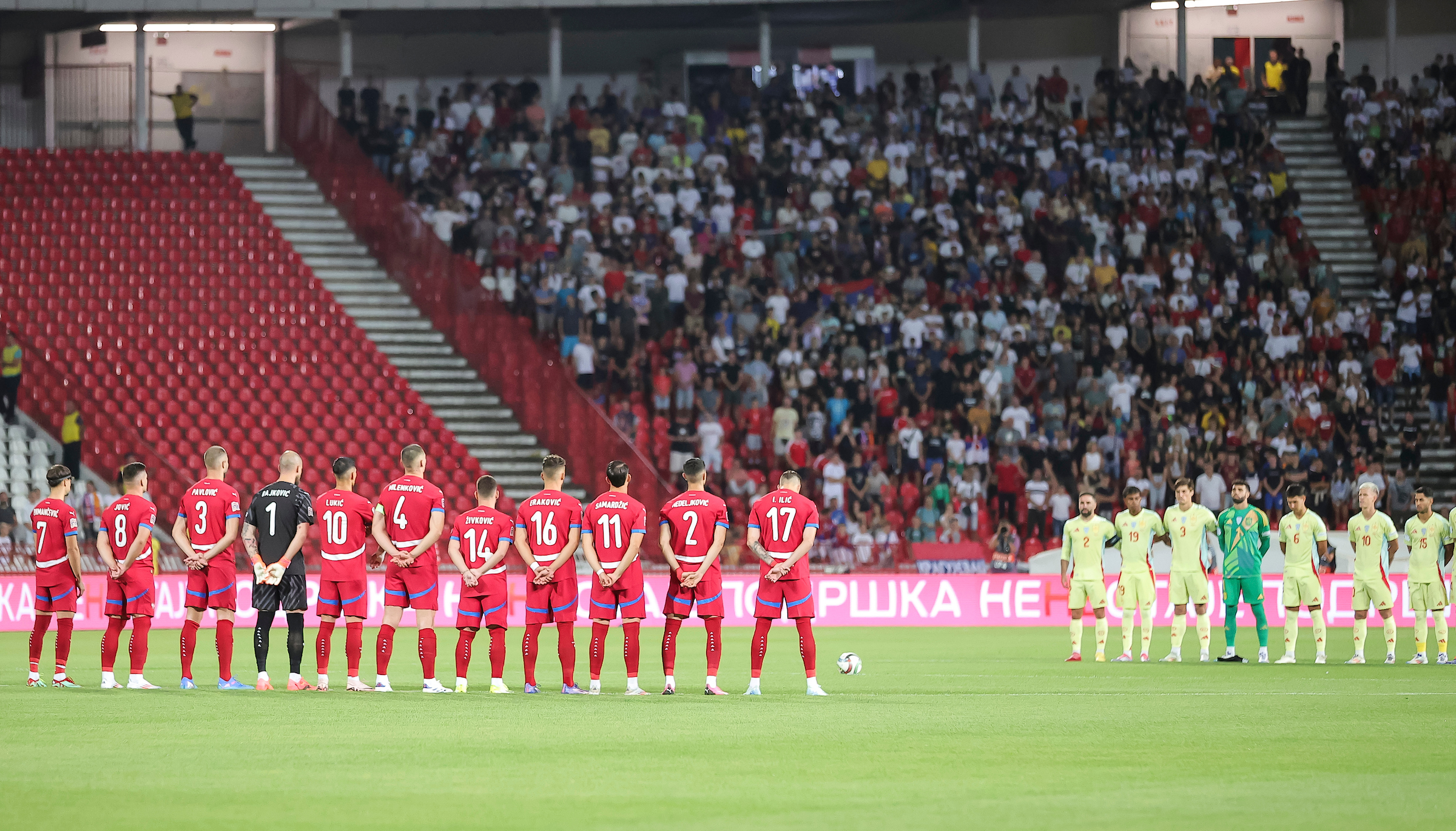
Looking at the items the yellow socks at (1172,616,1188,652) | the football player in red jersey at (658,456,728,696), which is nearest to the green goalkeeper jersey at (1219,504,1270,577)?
the yellow socks at (1172,616,1188,652)

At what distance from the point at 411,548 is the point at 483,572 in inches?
26.4

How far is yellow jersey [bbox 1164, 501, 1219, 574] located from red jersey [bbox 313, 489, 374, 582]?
10153 mm

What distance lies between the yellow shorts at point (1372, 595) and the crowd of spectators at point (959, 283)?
24.3ft

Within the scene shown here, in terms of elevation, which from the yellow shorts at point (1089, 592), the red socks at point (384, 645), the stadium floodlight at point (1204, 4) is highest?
the stadium floodlight at point (1204, 4)

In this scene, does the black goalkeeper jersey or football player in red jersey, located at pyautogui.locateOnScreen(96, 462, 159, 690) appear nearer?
the black goalkeeper jersey

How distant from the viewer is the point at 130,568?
16.3m

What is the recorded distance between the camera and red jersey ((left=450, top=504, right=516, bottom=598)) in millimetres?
16125

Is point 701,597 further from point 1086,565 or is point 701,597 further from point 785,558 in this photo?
point 1086,565

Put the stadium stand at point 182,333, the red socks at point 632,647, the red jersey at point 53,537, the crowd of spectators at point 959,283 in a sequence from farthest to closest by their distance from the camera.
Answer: the crowd of spectators at point 959,283 → the stadium stand at point 182,333 → the red jersey at point 53,537 → the red socks at point 632,647

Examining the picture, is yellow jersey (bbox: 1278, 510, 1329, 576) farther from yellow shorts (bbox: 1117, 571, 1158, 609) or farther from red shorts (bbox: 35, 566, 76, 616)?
red shorts (bbox: 35, 566, 76, 616)

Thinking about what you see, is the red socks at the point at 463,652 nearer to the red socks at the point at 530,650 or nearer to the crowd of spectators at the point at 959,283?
the red socks at the point at 530,650

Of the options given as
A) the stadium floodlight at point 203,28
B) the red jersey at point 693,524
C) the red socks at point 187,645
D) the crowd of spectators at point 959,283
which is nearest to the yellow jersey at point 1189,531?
the crowd of spectators at point 959,283

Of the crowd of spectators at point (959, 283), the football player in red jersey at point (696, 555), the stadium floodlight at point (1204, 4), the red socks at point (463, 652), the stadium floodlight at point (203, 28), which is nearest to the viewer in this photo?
the football player in red jersey at point (696, 555)

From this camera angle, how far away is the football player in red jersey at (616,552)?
15773 mm
